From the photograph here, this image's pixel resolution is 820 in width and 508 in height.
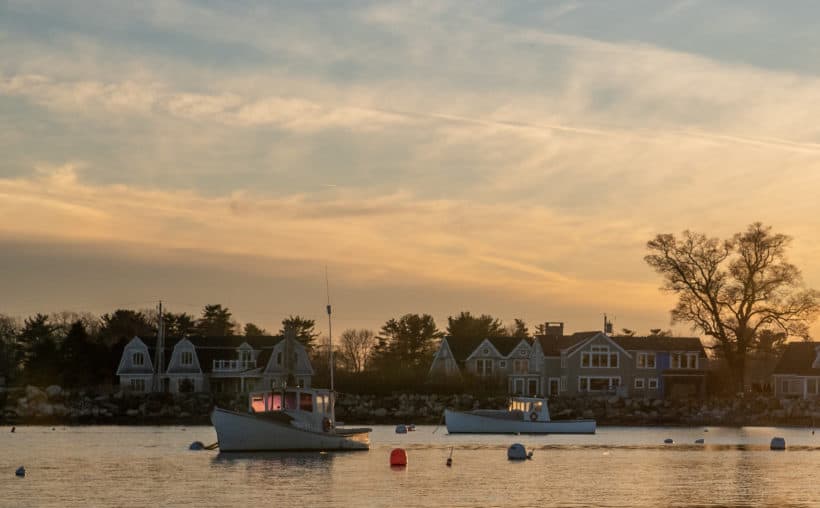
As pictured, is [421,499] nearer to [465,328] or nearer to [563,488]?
[563,488]

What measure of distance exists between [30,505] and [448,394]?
86635 mm

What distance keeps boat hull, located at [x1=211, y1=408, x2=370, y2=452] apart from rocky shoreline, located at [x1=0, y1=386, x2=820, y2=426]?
5068 centimetres

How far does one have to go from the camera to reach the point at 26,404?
399 feet

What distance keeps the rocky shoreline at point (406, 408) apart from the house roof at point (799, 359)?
5486mm

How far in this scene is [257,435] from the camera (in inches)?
2469

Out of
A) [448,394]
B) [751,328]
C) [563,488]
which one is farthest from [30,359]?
[563,488]

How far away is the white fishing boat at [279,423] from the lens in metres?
62.7

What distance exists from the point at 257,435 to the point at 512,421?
106 ft

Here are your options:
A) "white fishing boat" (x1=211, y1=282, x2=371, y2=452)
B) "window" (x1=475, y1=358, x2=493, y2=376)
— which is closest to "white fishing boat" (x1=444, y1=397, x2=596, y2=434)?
"white fishing boat" (x1=211, y1=282, x2=371, y2=452)

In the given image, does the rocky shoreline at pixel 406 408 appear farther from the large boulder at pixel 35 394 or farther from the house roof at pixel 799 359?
the house roof at pixel 799 359

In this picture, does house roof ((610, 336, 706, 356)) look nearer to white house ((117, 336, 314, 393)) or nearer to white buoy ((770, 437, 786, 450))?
white house ((117, 336, 314, 393))

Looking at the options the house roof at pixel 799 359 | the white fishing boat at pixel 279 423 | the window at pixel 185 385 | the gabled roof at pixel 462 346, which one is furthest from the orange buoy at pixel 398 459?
the gabled roof at pixel 462 346

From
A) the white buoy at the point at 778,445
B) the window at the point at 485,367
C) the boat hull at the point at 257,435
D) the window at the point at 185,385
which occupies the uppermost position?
the window at the point at 485,367

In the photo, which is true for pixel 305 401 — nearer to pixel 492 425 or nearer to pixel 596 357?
pixel 492 425
